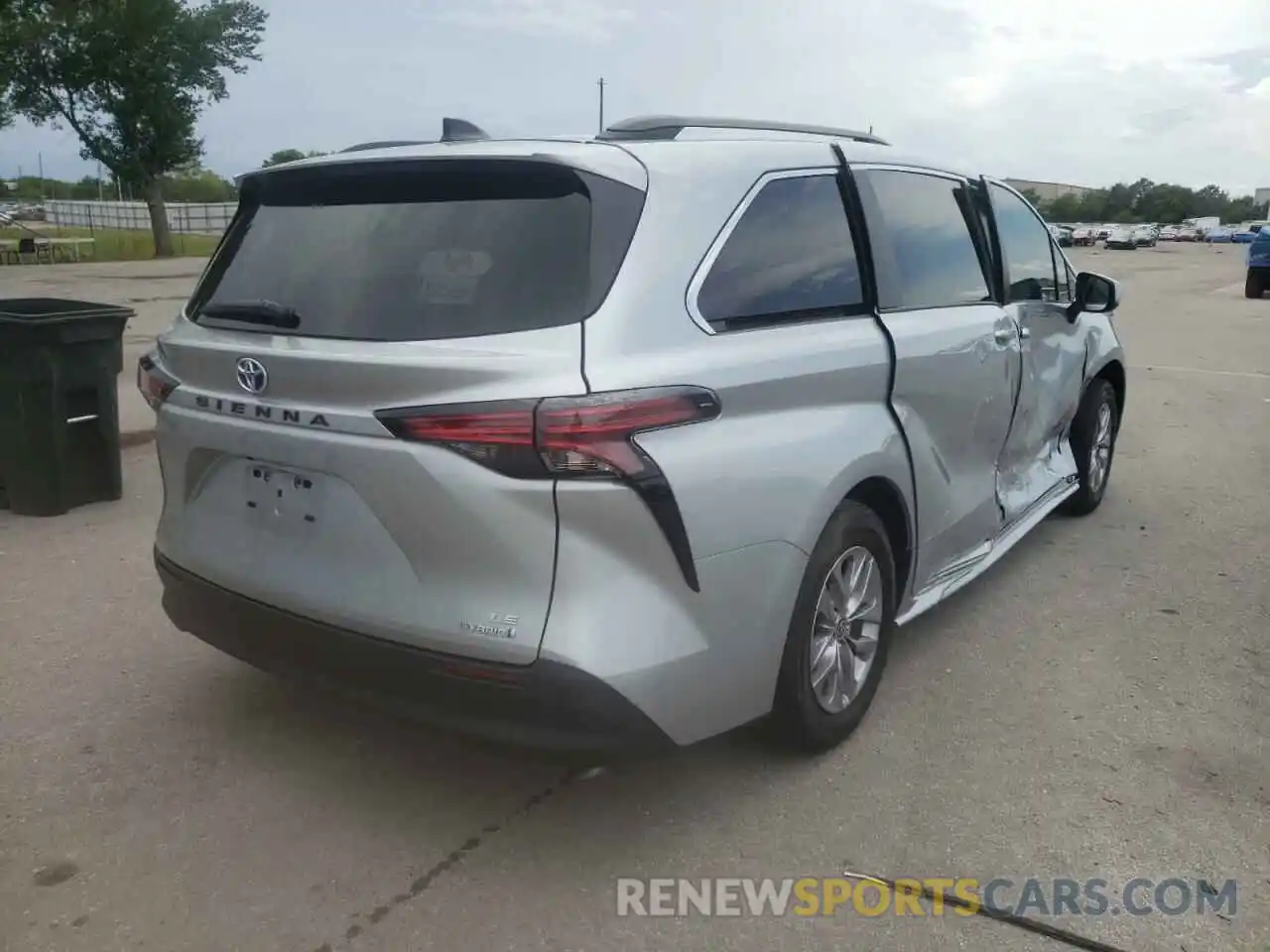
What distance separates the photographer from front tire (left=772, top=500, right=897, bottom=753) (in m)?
3.12

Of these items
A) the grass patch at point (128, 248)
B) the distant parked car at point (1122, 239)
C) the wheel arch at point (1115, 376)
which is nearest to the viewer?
the wheel arch at point (1115, 376)

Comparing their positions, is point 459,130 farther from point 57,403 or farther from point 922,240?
point 57,403

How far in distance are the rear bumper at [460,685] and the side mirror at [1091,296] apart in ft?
12.3

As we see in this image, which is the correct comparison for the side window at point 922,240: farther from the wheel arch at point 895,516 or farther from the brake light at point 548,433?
the brake light at point 548,433

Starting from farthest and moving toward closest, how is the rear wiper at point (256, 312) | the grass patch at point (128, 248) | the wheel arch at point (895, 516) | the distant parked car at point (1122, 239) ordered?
the distant parked car at point (1122, 239) → the grass patch at point (128, 248) → the wheel arch at point (895, 516) → the rear wiper at point (256, 312)

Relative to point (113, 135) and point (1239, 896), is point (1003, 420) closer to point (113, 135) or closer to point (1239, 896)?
point (1239, 896)

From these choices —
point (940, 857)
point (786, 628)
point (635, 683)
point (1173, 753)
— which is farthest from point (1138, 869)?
point (635, 683)

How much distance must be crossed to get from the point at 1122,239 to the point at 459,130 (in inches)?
2625

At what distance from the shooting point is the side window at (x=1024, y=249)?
15.7 feet

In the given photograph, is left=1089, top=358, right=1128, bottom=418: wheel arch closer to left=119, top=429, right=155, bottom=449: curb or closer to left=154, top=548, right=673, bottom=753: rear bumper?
left=154, top=548, right=673, bottom=753: rear bumper

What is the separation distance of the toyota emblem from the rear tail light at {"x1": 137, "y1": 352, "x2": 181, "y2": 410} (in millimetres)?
370

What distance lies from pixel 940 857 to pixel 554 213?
6.51ft

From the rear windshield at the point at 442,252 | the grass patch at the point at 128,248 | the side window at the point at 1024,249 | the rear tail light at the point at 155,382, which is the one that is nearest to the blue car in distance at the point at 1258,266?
the side window at the point at 1024,249

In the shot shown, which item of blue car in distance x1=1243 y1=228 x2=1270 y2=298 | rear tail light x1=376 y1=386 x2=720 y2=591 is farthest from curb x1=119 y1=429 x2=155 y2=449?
blue car in distance x1=1243 y1=228 x2=1270 y2=298
